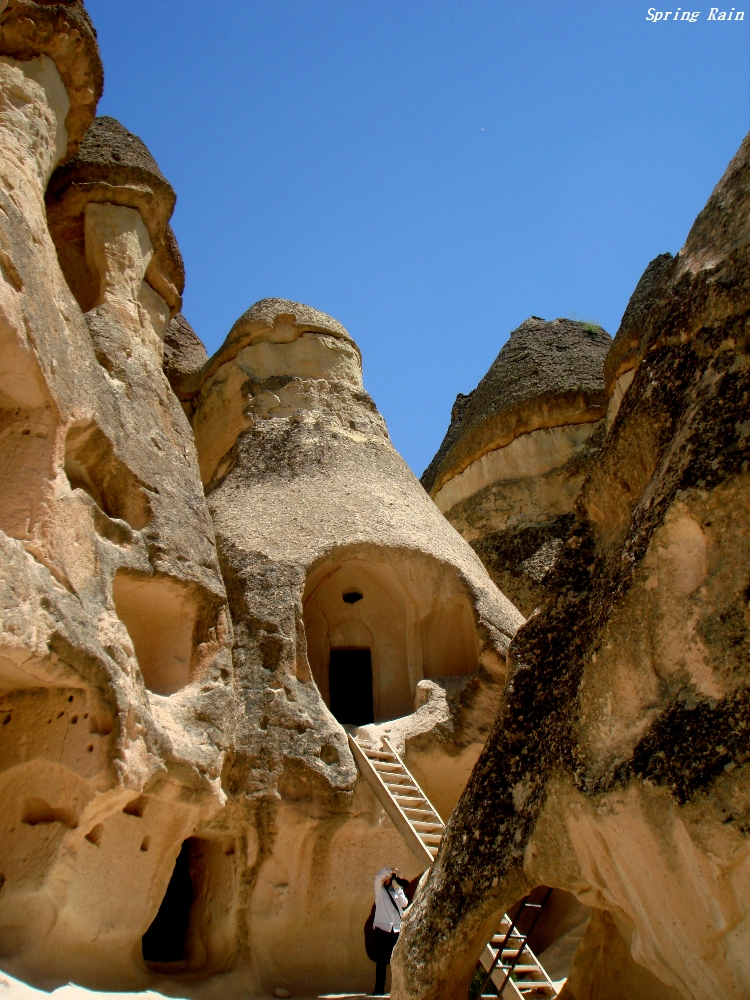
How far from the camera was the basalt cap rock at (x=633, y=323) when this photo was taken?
11.6 m

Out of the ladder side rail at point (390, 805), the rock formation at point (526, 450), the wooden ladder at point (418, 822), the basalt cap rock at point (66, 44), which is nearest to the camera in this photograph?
the wooden ladder at point (418, 822)

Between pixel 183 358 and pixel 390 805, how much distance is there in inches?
280

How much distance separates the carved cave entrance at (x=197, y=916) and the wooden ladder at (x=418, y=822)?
3.94ft

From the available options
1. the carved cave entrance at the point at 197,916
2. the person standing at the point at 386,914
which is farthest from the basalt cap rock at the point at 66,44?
the person standing at the point at 386,914

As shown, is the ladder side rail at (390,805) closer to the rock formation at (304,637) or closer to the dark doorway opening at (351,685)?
the rock formation at (304,637)

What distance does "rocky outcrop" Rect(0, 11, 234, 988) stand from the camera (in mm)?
5707

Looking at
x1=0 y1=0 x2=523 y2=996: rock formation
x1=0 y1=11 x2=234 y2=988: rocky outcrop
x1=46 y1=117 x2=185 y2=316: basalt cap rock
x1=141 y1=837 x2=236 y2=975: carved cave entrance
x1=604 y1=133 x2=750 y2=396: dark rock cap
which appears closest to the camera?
x1=604 y1=133 x2=750 y2=396: dark rock cap

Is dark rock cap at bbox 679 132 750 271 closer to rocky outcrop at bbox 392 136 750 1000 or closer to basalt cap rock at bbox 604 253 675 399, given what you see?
rocky outcrop at bbox 392 136 750 1000

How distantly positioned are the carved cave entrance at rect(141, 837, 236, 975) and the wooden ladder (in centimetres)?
120

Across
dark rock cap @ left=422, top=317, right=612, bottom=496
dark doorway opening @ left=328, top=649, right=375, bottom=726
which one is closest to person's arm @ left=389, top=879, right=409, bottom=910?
dark doorway opening @ left=328, top=649, right=375, bottom=726

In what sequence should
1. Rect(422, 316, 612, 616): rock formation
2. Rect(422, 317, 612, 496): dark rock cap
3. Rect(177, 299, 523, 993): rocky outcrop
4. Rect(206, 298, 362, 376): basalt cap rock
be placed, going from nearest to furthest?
1. Rect(177, 299, 523, 993): rocky outcrop
2. Rect(206, 298, 362, 376): basalt cap rock
3. Rect(422, 316, 612, 616): rock formation
4. Rect(422, 317, 612, 496): dark rock cap

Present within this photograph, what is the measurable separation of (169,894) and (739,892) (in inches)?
228

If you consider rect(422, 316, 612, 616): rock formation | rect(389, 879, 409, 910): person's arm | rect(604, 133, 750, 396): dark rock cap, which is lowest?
rect(389, 879, 409, 910): person's arm

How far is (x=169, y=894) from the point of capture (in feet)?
25.7
